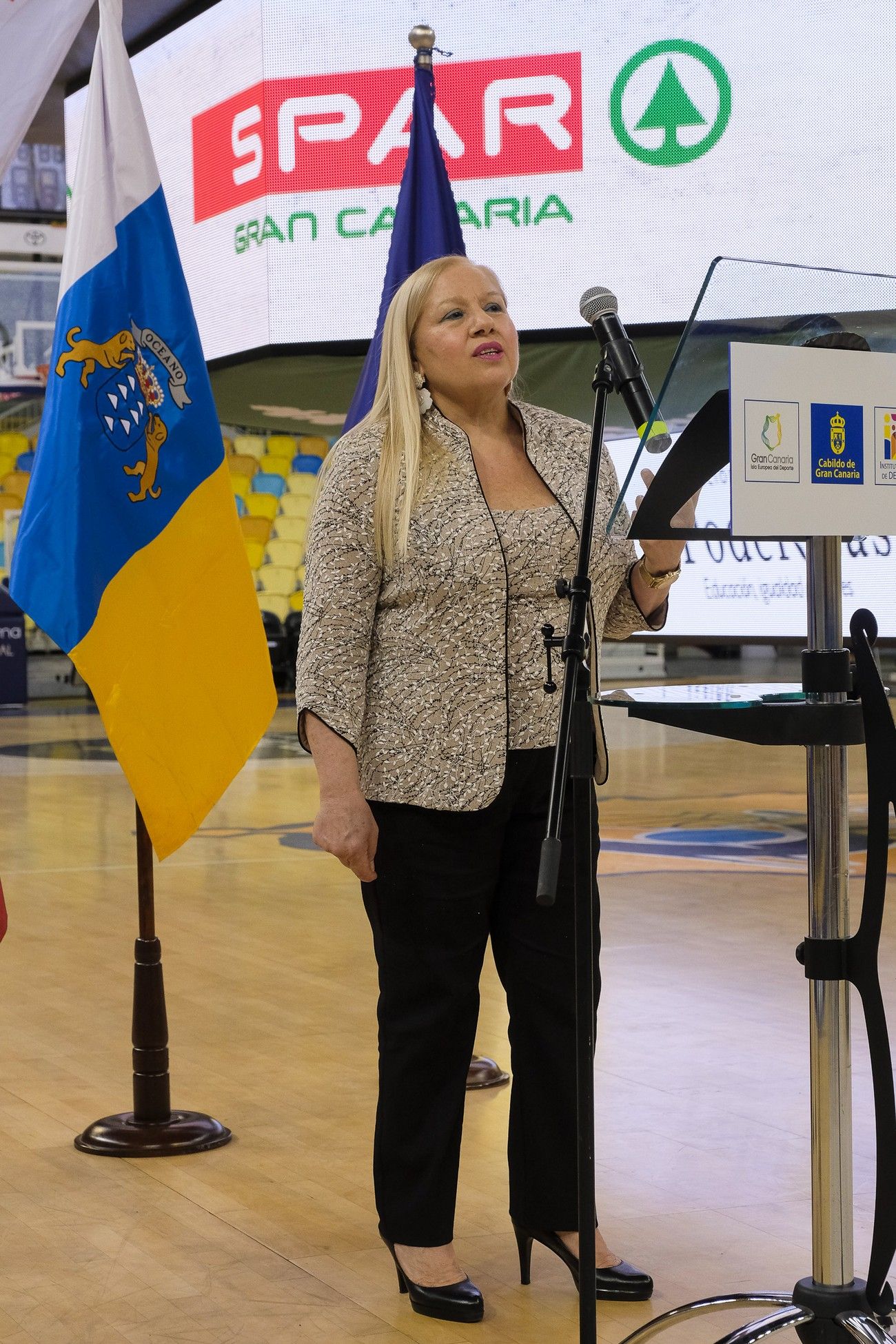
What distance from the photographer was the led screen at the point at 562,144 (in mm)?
6176

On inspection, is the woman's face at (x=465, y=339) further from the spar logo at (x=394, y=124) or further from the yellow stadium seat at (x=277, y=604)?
the yellow stadium seat at (x=277, y=604)

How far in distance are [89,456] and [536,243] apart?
3.84 metres

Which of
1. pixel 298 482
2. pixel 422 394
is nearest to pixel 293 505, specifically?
pixel 298 482

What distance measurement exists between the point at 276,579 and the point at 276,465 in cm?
161

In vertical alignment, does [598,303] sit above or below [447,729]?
above

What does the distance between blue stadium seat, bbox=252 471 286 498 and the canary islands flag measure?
16.0m

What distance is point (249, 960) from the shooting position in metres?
4.91

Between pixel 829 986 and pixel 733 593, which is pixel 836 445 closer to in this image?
pixel 829 986

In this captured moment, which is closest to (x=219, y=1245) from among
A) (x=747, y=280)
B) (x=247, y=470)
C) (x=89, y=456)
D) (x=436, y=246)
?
(x=89, y=456)

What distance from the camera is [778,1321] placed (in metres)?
1.81

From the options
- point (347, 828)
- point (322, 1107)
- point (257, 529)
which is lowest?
point (322, 1107)

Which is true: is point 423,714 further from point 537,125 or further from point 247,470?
point 247,470

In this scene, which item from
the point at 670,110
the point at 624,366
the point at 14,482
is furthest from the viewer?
the point at 14,482

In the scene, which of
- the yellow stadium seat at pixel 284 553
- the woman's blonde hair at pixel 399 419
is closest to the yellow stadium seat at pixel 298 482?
the yellow stadium seat at pixel 284 553
